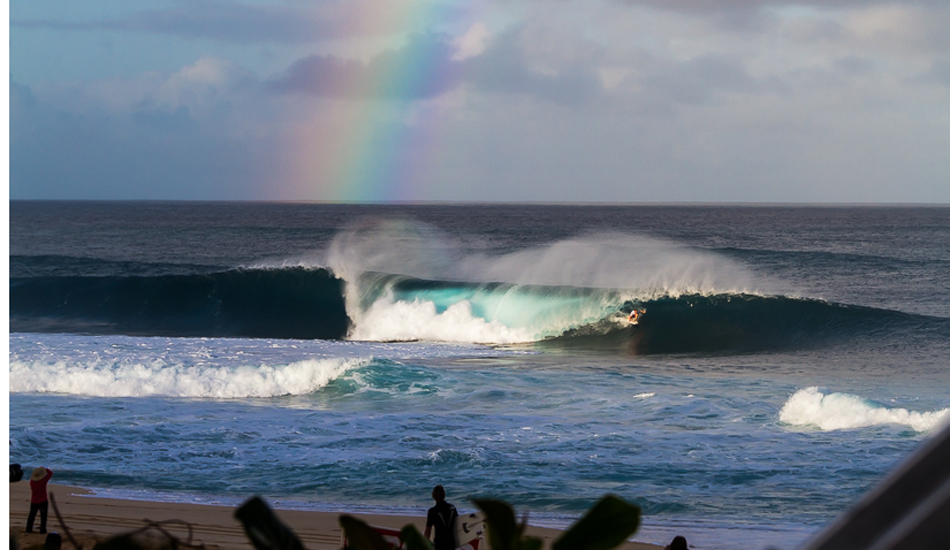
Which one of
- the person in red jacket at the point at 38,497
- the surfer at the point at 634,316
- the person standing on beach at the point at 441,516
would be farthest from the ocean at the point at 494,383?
the person standing on beach at the point at 441,516

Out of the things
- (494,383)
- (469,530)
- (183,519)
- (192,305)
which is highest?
(192,305)

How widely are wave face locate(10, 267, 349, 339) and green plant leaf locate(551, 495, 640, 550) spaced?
2202 centimetres

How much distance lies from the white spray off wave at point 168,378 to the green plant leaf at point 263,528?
523 inches

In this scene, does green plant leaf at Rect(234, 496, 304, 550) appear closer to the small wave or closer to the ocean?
the ocean

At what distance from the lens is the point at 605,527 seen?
496 mm

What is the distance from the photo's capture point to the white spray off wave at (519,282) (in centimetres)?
2242

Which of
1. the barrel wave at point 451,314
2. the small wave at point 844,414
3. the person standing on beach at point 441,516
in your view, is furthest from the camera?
the barrel wave at point 451,314

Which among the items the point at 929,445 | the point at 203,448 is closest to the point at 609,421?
the point at 203,448

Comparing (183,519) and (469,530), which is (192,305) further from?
(469,530)

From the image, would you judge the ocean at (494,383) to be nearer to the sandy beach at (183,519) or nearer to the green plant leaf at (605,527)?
the sandy beach at (183,519)

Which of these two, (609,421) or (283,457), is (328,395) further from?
(609,421)

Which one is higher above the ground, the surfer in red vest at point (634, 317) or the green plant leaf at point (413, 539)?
the green plant leaf at point (413, 539)

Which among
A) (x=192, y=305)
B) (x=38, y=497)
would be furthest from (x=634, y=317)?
(x=38, y=497)

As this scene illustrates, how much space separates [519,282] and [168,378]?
13.7m
